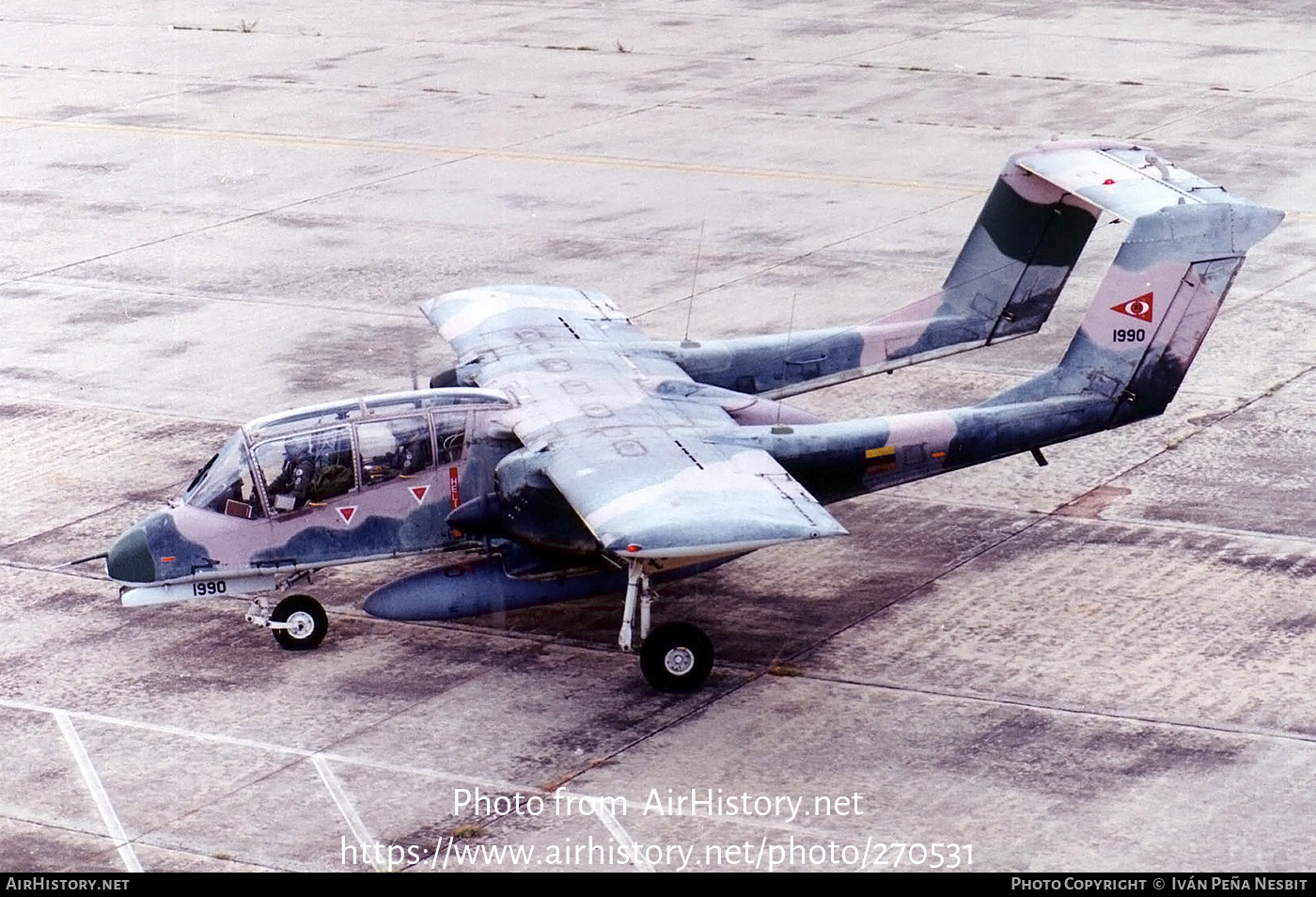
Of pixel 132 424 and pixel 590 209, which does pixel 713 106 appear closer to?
pixel 590 209

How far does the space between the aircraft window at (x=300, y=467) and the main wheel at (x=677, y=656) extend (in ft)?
10.4

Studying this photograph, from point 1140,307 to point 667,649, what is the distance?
5.86 meters

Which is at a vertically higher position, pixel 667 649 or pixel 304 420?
pixel 304 420

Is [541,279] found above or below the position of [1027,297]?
below

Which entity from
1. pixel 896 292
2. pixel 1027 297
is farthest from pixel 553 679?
pixel 896 292

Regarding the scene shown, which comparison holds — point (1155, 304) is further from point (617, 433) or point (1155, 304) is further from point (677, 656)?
point (677, 656)

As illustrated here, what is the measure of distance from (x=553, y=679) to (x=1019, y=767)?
4.17 meters

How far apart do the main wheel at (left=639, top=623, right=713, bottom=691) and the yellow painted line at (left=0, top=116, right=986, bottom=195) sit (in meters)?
17.9

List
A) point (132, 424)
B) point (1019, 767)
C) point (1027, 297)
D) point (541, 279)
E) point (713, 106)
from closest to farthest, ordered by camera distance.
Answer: point (1019, 767), point (1027, 297), point (132, 424), point (541, 279), point (713, 106)

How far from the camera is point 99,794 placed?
49.3ft

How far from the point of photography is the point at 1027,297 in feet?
69.3

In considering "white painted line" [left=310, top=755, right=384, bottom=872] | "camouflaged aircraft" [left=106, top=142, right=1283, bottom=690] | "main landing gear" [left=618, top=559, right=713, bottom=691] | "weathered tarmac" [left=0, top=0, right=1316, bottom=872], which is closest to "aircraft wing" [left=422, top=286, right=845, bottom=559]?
"camouflaged aircraft" [left=106, top=142, right=1283, bottom=690]

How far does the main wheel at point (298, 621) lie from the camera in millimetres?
17531

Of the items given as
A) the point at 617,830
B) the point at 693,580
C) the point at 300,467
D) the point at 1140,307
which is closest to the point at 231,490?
the point at 300,467
